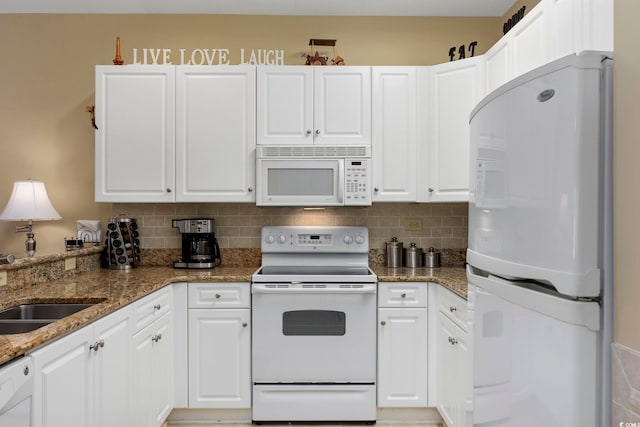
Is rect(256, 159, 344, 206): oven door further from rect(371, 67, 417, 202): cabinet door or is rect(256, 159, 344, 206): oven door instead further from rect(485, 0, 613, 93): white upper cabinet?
rect(485, 0, 613, 93): white upper cabinet

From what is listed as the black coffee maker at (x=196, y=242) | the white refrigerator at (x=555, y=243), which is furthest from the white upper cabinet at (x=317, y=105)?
the white refrigerator at (x=555, y=243)

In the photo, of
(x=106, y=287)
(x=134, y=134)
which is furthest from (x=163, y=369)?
(x=134, y=134)

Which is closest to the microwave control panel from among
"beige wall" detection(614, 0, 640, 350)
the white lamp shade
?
"beige wall" detection(614, 0, 640, 350)

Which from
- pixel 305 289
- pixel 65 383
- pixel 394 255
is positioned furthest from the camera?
pixel 394 255

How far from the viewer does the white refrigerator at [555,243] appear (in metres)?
0.96

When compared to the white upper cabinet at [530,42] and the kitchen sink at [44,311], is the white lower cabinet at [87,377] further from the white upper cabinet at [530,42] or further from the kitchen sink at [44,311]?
the white upper cabinet at [530,42]

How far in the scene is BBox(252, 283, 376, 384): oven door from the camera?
2557 millimetres

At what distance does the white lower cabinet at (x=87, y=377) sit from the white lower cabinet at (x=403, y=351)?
4.65ft

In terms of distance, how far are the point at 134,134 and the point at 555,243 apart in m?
2.61

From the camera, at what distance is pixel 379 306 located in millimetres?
2588

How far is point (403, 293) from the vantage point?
2586mm

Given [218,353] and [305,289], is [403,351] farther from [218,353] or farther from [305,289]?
[218,353]

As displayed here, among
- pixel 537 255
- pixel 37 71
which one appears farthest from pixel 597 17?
pixel 37 71

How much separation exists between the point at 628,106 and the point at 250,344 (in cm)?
223
